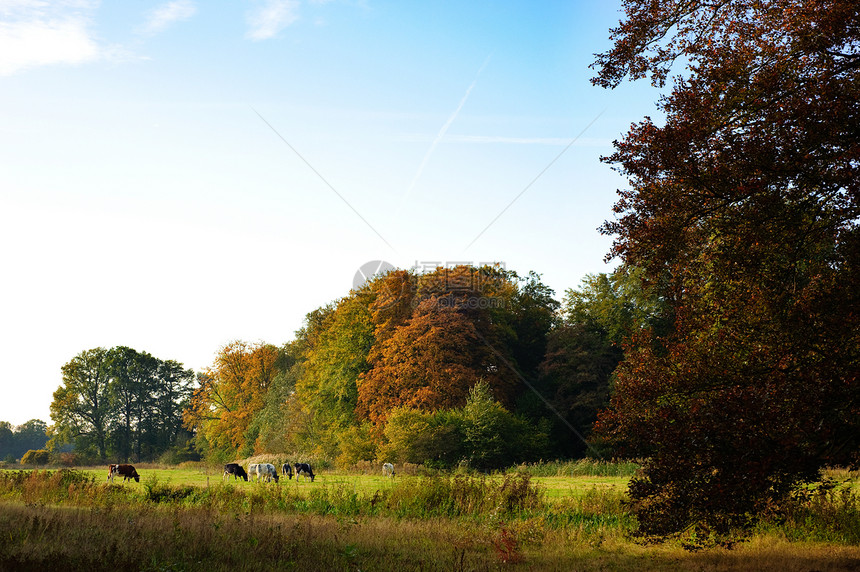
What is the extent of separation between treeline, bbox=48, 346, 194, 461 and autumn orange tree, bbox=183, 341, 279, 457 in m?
3.71

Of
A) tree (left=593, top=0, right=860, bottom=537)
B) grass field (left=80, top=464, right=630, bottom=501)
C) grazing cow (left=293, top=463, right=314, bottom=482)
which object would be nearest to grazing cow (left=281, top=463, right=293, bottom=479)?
grazing cow (left=293, top=463, right=314, bottom=482)

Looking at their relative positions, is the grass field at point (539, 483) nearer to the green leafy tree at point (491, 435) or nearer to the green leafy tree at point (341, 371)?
the green leafy tree at point (491, 435)

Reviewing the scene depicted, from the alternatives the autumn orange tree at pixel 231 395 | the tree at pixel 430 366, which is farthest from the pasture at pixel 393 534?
the autumn orange tree at pixel 231 395

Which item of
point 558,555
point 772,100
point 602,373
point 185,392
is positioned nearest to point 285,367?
point 185,392

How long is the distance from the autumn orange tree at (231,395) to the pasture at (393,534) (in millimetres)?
49623

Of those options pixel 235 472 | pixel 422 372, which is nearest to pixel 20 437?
pixel 235 472

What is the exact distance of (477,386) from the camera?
122 ft

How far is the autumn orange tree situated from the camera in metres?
66.3

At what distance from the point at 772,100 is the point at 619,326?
38.5 metres

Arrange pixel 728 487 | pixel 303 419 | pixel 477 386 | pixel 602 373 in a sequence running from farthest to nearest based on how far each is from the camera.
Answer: pixel 303 419 < pixel 602 373 < pixel 477 386 < pixel 728 487

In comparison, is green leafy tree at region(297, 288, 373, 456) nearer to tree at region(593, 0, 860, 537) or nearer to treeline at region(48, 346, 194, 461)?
treeline at region(48, 346, 194, 461)

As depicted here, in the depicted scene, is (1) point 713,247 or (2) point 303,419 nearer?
(1) point 713,247

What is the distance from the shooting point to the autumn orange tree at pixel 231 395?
218 feet

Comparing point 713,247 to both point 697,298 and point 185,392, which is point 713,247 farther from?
point 185,392
